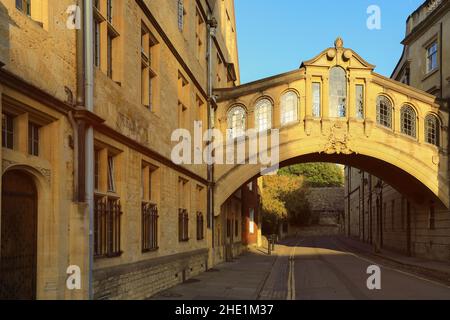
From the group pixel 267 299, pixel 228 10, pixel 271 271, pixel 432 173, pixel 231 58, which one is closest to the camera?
pixel 267 299

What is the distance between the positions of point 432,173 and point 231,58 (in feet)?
46.7

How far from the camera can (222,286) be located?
1639cm

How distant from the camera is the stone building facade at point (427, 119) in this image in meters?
27.6

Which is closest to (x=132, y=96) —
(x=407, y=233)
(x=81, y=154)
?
(x=81, y=154)

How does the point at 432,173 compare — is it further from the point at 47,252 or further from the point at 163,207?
the point at 47,252

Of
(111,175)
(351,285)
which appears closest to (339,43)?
(351,285)

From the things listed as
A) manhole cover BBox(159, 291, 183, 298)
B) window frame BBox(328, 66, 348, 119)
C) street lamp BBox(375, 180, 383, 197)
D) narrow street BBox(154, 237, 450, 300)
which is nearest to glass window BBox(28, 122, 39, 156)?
narrow street BBox(154, 237, 450, 300)

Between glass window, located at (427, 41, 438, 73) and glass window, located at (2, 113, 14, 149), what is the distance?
1052 inches

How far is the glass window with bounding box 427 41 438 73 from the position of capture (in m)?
30.0

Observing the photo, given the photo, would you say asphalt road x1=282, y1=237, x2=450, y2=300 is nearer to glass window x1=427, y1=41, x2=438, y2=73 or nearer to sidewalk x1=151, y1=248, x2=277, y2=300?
sidewalk x1=151, y1=248, x2=277, y2=300

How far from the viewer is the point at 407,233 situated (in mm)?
33594

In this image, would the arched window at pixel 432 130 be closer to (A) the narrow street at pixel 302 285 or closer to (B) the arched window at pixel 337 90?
(B) the arched window at pixel 337 90

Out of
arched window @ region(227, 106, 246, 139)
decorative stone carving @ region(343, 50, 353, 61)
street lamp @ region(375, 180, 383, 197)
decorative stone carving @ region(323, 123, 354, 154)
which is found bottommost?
street lamp @ region(375, 180, 383, 197)

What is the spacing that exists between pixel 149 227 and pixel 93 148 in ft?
14.2
